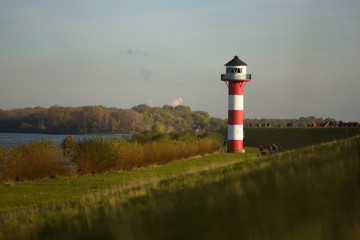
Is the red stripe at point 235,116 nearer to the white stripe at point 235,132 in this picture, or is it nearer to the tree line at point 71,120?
the white stripe at point 235,132

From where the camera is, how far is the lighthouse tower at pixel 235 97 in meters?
37.2

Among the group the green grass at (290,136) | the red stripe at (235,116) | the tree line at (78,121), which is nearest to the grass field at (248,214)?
the red stripe at (235,116)

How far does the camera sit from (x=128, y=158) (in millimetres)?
23953

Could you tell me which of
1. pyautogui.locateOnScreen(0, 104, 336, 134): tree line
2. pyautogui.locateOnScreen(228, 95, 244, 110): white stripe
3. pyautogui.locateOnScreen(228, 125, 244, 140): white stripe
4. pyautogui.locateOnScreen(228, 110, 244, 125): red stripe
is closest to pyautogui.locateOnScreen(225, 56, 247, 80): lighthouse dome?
pyautogui.locateOnScreen(228, 95, 244, 110): white stripe

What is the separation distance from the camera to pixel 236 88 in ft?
122

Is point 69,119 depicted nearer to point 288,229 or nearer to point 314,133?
point 314,133

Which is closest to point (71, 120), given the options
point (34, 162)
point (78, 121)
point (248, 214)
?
point (78, 121)

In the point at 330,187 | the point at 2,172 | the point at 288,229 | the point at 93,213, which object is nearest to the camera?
the point at 288,229

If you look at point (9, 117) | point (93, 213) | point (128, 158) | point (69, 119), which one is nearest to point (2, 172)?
point (128, 158)

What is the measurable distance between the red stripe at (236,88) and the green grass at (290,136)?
32.2 feet

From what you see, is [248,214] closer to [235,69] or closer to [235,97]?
[235,97]

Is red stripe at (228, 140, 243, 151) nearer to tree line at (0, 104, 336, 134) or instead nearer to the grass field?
the grass field

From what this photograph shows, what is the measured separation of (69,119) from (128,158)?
68.5 metres

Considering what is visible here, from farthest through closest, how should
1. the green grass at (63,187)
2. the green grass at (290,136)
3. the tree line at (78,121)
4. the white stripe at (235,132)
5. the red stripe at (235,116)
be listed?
the tree line at (78,121) < the green grass at (290,136) < the white stripe at (235,132) < the red stripe at (235,116) < the green grass at (63,187)
